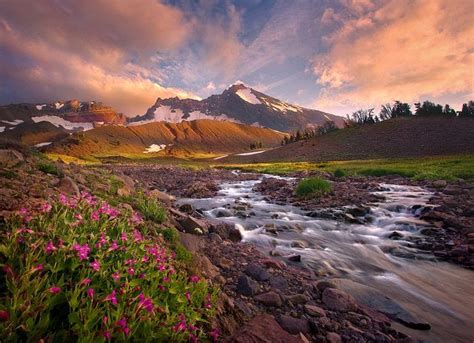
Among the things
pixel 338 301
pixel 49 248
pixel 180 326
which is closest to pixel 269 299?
pixel 338 301

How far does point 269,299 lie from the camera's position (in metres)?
5.54

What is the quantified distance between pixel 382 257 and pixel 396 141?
87.8 metres

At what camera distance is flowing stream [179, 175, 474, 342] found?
6.48m

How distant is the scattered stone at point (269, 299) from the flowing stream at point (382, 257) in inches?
86.3

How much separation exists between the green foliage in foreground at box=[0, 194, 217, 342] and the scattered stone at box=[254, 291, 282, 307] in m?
1.53

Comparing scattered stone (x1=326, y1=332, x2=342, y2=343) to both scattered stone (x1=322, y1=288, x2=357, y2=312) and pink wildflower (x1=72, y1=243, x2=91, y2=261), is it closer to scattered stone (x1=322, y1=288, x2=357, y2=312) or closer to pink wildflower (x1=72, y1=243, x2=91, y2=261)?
scattered stone (x1=322, y1=288, x2=357, y2=312)

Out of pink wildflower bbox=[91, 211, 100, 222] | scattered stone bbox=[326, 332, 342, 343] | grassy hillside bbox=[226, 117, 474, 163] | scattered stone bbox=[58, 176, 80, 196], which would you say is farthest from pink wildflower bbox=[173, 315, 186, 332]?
grassy hillside bbox=[226, 117, 474, 163]

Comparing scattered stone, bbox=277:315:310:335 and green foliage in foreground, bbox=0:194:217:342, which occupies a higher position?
green foliage in foreground, bbox=0:194:217:342

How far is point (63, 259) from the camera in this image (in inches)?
136

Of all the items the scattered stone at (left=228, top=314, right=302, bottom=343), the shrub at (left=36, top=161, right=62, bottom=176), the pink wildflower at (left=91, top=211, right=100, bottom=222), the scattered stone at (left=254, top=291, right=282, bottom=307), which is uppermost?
the shrub at (left=36, top=161, right=62, bottom=176)

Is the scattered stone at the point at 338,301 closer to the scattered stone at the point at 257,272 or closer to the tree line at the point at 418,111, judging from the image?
the scattered stone at the point at 257,272

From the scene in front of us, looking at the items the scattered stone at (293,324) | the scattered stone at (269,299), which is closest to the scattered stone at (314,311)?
the scattered stone at (293,324)

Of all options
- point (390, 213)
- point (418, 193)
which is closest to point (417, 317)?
point (390, 213)

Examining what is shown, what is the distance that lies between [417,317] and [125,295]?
18.8 ft
